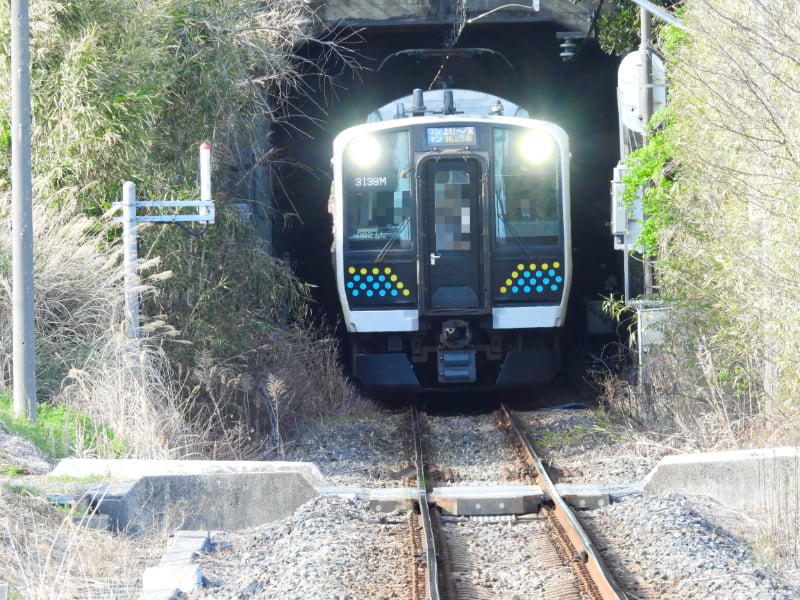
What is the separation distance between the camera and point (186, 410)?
888cm

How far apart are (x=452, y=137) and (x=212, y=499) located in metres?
6.05

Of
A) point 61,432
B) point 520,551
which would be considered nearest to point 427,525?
point 520,551

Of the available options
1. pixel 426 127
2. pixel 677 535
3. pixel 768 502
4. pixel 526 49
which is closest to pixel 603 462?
pixel 768 502

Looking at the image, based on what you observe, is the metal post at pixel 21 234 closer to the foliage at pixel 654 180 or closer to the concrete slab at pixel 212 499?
the concrete slab at pixel 212 499

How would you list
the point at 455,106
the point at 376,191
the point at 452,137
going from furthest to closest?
the point at 455,106, the point at 376,191, the point at 452,137

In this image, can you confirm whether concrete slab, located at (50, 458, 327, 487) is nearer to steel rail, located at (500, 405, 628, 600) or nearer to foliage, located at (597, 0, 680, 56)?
steel rail, located at (500, 405, 628, 600)

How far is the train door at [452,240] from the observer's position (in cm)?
1177

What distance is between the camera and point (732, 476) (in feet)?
22.7

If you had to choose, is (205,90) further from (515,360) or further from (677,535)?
(677,535)

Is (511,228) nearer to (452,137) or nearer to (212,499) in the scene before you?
(452,137)

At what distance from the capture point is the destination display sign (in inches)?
459

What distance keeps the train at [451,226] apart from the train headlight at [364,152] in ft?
0.04

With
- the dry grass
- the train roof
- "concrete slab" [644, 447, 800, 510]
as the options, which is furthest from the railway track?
the train roof

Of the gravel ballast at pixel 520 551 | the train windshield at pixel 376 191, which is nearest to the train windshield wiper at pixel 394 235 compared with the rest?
the train windshield at pixel 376 191
